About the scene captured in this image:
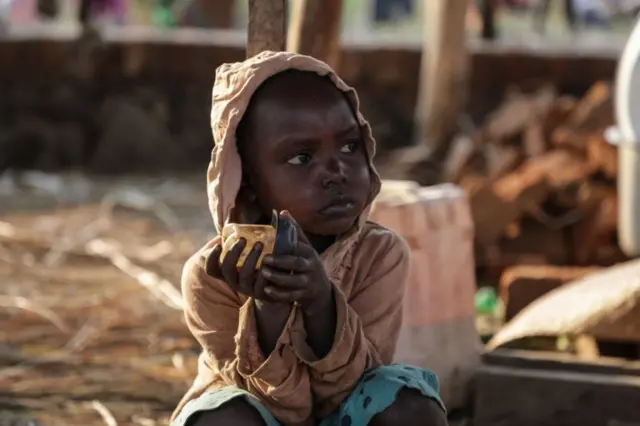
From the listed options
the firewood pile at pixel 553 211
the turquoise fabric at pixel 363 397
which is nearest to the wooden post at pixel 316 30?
the turquoise fabric at pixel 363 397

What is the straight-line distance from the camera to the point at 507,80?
30.2ft

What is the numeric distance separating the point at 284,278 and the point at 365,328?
354mm

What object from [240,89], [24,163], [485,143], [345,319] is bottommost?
[24,163]

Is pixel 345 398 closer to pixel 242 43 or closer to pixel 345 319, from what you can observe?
pixel 345 319

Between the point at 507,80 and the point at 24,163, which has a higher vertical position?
the point at 507,80

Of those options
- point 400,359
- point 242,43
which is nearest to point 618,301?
point 400,359

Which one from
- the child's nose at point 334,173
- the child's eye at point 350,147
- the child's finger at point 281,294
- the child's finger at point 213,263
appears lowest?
the child's finger at point 281,294

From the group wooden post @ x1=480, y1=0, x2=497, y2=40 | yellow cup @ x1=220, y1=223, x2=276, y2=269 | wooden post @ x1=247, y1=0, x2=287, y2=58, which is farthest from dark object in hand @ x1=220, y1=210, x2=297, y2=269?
wooden post @ x1=480, y1=0, x2=497, y2=40

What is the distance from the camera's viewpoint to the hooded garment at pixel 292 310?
2.23 metres

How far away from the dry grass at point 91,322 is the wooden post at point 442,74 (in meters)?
2.11

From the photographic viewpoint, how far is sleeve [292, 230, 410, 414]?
2.20m

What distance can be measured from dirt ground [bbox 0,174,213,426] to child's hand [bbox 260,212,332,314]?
139 cm

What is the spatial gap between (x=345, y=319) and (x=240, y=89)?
0.48 metres

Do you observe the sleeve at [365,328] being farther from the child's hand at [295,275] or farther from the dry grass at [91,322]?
the dry grass at [91,322]
